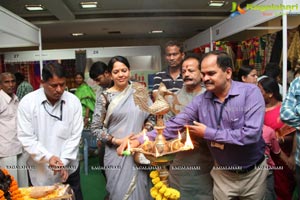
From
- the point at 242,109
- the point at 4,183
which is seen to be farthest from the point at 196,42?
the point at 4,183

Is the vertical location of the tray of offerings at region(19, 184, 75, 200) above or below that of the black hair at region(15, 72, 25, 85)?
below

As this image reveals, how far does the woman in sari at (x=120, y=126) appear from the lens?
1.80 m

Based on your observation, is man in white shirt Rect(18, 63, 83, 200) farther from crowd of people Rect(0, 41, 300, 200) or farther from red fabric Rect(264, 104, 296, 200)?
red fabric Rect(264, 104, 296, 200)

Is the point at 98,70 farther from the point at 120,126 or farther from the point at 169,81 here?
the point at 120,126

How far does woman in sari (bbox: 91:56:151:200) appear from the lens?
1.80 meters

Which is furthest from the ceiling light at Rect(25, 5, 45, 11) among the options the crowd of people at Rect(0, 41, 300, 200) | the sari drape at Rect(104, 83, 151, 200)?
the sari drape at Rect(104, 83, 151, 200)

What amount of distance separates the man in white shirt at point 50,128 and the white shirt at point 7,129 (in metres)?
0.58

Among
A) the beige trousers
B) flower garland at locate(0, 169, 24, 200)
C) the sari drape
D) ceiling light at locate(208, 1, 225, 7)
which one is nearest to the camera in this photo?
flower garland at locate(0, 169, 24, 200)

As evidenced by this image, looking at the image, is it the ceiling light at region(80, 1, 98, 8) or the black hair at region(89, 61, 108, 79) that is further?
the ceiling light at region(80, 1, 98, 8)

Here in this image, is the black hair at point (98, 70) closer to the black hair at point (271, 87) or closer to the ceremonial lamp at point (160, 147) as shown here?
the black hair at point (271, 87)

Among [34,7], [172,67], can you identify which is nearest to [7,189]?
[172,67]

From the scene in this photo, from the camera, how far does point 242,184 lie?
152cm

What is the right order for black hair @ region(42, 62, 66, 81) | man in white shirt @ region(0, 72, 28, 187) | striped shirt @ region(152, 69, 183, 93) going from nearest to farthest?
black hair @ region(42, 62, 66, 81)
striped shirt @ region(152, 69, 183, 93)
man in white shirt @ region(0, 72, 28, 187)

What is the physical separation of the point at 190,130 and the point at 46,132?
892 mm
